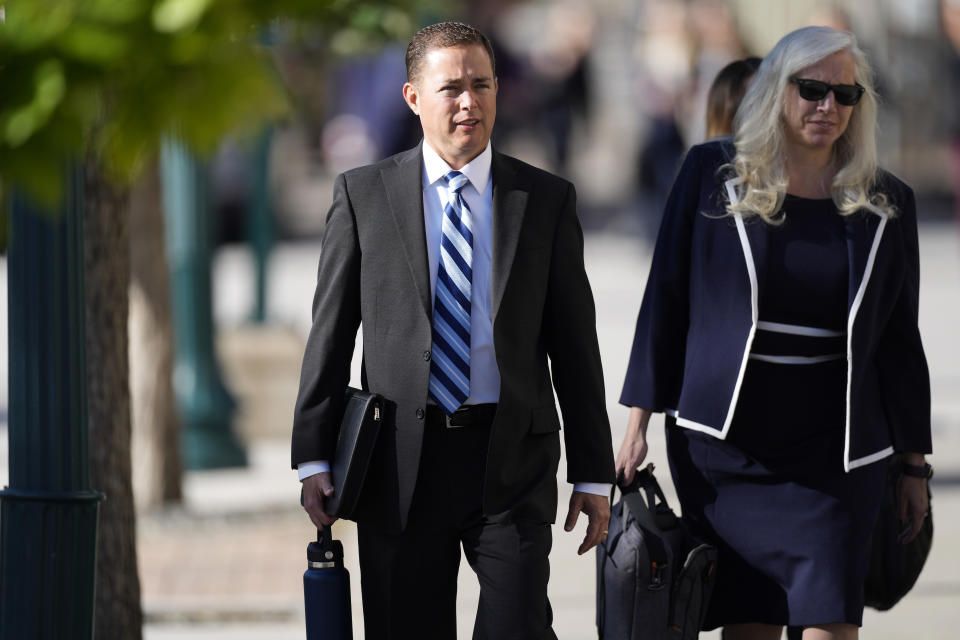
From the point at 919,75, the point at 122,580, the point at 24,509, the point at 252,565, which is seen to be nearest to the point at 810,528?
the point at 24,509

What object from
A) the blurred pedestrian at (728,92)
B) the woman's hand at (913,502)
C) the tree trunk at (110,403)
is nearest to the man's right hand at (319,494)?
the tree trunk at (110,403)

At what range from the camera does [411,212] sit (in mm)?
3969

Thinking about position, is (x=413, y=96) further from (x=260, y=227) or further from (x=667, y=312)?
(x=260, y=227)

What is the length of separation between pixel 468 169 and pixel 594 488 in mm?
839

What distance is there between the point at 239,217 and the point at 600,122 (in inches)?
412

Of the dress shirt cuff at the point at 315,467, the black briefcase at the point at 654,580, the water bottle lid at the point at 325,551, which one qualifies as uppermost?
the dress shirt cuff at the point at 315,467

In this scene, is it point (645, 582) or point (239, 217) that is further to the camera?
point (239, 217)

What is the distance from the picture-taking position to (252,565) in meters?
7.49

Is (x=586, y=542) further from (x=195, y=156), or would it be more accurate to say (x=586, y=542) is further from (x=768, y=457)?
(x=195, y=156)

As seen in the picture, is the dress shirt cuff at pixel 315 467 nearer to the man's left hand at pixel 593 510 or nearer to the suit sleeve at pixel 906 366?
the man's left hand at pixel 593 510

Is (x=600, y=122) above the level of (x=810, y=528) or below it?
above

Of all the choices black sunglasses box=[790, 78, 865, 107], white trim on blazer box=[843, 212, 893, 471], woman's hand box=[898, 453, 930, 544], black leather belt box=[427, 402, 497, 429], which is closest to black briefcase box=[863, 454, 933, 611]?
woman's hand box=[898, 453, 930, 544]

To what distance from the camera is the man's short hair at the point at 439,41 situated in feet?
12.9

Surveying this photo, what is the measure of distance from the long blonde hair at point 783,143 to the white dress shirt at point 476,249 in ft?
2.46
